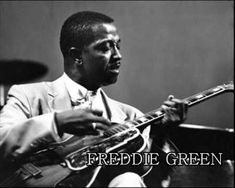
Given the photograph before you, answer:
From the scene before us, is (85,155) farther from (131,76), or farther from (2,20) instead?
(2,20)

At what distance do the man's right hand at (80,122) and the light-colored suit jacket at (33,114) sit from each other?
0.03 metres

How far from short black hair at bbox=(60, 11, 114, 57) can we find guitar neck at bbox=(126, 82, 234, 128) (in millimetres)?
321

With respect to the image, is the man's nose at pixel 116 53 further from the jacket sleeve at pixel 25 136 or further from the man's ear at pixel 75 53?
the jacket sleeve at pixel 25 136

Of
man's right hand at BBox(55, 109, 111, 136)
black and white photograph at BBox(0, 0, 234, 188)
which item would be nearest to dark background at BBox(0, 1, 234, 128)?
black and white photograph at BBox(0, 0, 234, 188)

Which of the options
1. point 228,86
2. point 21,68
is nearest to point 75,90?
point 21,68

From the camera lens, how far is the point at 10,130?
1.06 meters

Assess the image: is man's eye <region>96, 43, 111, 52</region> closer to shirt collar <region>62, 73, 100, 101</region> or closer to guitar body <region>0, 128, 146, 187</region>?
shirt collar <region>62, 73, 100, 101</region>

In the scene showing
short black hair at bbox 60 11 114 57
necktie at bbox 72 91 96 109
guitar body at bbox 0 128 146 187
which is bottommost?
guitar body at bbox 0 128 146 187

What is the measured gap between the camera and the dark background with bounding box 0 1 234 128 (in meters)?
1.33

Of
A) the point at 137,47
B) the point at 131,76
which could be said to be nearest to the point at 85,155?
the point at 131,76

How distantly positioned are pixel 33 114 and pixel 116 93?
1.02 ft

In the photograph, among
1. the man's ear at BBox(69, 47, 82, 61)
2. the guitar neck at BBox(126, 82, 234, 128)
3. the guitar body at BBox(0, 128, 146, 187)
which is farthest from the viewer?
the man's ear at BBox(69, 47, 82, 61)

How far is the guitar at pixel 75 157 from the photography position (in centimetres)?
104

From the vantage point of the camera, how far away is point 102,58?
1.22 metres
